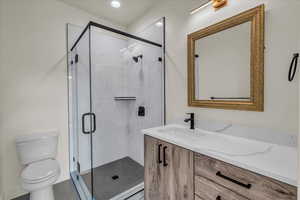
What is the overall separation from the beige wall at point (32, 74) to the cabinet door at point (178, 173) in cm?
172

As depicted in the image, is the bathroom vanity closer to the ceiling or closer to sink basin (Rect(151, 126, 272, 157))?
sink basin (Rect(151, 126, 272, 157))

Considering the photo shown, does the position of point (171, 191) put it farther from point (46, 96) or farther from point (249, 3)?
point (46, 96)

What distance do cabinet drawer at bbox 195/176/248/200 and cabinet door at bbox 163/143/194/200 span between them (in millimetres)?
53

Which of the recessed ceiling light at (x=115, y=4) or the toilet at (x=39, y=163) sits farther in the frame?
the recessed ceiling light at (x=115, y=4)

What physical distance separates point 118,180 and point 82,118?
41.3 inches

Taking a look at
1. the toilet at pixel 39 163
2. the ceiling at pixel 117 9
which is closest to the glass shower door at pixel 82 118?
the toilet at pixel 39 163

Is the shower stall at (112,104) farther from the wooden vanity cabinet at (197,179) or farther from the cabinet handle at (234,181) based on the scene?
the cabinet handle at (234,181)

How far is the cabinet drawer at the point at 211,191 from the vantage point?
0.84 metres

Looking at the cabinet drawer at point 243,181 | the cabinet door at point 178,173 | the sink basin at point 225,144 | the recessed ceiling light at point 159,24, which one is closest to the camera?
the cabinet drawer at point 243,181

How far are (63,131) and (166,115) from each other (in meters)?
1.59

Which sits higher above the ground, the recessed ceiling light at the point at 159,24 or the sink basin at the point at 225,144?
the recessed ceiling light at the point at 159,24

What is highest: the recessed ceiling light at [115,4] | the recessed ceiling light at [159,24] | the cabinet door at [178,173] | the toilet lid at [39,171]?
the recessed ceiling light at [115,4]

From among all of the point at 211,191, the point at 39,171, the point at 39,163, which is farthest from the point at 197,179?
the point at 39,163

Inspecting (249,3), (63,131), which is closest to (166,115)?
(249,3)
